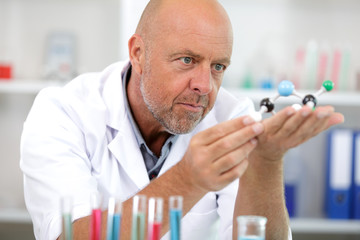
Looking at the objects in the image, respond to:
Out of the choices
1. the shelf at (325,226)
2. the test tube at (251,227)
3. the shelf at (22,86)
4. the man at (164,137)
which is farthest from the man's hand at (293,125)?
the shelf at (22,86)

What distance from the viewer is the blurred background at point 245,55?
8.45 ft

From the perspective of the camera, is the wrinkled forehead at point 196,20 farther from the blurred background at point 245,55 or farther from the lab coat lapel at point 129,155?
the blurred background at point 245,55

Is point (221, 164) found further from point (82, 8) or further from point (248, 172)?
point (82, 8)

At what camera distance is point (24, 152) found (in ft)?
4.84

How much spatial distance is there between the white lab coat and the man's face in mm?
157

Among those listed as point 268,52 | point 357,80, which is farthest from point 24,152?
point 357,80

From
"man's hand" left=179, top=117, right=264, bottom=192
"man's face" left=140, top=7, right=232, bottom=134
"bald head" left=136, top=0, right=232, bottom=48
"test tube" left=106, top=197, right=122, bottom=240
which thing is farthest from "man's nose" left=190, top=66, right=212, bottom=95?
"test tube" left=106, top=197, right=122, bottom=240

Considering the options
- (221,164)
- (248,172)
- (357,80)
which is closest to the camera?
(221,164)

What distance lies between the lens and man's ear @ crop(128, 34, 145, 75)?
5.22ft

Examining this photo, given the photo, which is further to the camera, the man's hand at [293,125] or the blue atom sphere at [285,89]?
the blue atom sphere at [285,89]

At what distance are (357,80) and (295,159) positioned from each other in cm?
48

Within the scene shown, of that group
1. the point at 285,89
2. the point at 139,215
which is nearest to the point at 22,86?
the point at 285,89

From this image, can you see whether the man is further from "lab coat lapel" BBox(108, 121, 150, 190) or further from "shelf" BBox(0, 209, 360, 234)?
"shelf" BBox(0, 209, 360, 234)

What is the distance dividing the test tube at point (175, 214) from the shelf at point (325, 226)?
1686mm
